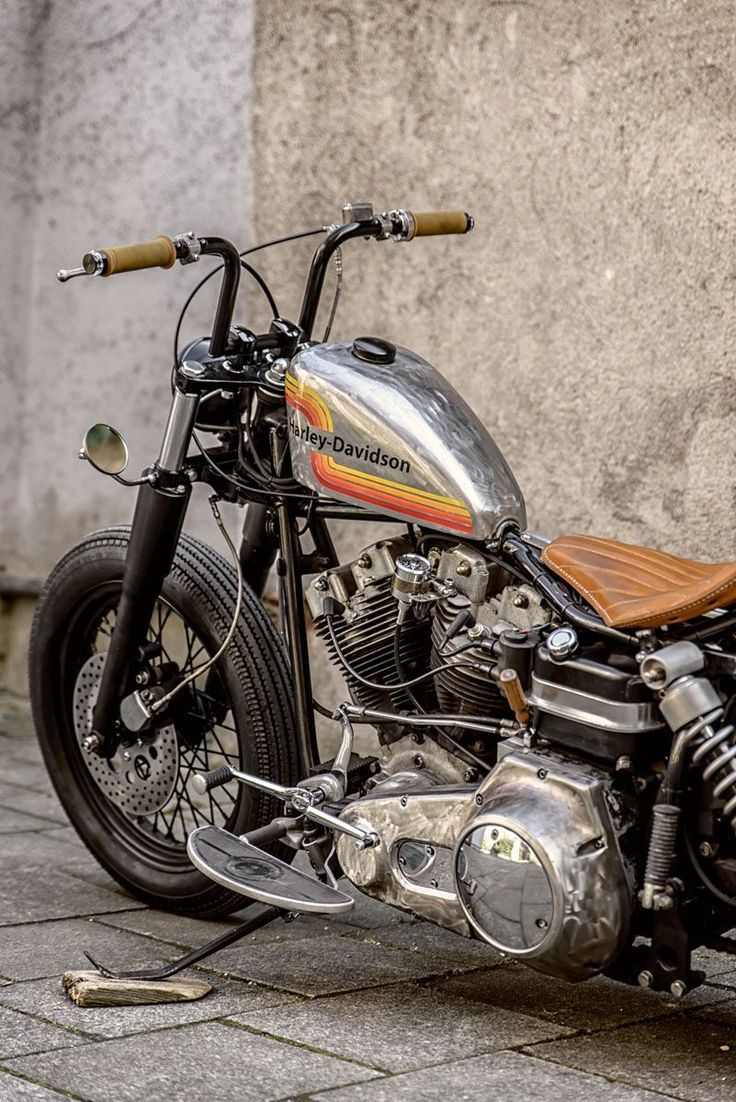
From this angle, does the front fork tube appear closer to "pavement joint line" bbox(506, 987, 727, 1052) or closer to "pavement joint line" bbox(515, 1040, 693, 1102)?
"pavement joint line" bbox(506, 987, 727, 1052)

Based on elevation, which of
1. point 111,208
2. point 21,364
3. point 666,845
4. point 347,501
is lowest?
point 666,845

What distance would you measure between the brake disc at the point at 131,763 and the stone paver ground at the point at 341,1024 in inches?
10.3

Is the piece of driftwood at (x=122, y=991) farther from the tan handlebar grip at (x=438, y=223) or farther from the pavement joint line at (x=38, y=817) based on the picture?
the tan handlebar grip at (x=438, y=223)

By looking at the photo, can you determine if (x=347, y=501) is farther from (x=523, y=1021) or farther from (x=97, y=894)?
(x=97, y=894)

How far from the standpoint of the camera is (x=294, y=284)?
17.3 feet

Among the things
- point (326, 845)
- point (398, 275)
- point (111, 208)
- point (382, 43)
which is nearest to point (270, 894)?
A: point (326, 845)

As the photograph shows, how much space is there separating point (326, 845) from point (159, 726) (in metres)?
0.61

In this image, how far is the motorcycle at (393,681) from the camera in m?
2.55

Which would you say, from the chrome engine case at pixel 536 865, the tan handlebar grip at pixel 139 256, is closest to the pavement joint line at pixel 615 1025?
the chrome engine case at pixel 536 865

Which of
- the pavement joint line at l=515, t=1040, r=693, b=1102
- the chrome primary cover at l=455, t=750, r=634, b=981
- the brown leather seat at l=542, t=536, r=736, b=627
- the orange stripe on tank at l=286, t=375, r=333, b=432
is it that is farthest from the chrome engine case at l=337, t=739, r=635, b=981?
the orange stripe on tank at l=286, t=375, r=333, b=432

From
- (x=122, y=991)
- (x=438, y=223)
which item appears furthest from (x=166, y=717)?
(x=438, y=223)

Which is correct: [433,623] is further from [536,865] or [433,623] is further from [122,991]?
[122,991]

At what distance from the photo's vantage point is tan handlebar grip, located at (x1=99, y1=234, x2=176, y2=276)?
3082mm

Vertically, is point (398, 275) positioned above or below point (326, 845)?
above
